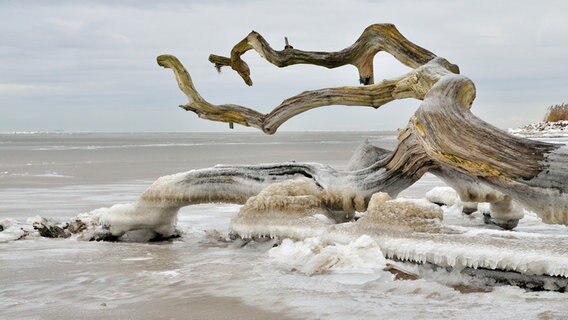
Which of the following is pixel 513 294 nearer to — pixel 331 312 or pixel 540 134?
pixel 331 312

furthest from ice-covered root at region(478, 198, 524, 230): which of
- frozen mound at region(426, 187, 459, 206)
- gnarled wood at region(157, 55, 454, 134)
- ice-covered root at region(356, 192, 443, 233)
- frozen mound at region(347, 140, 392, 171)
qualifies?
ice-covered root at region(356, 192, 443, 233)

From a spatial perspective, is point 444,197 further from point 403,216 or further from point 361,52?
point 403,216

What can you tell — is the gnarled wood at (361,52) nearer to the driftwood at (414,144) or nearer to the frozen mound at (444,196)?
the driftwood at (414,144)

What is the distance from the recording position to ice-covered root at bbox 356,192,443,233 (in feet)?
18.1

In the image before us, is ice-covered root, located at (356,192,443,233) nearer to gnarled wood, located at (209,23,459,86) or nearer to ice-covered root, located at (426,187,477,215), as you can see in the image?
gnarled wood, located at (209,23,459,86)

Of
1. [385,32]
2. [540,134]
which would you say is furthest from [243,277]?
[540,134]

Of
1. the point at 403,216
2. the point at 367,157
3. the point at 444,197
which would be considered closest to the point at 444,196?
the point at 444,197

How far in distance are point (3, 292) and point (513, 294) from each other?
349cm

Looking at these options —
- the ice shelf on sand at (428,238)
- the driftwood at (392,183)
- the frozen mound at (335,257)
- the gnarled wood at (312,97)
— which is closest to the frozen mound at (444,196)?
the driftwood at (392,183)

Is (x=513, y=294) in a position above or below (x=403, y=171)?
below

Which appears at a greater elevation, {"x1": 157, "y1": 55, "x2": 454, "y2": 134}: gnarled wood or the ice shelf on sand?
{"x1": 157, "y1": 55, "x2": 454, "y2": 134}: gnarled wood

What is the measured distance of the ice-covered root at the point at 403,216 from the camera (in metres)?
5.50

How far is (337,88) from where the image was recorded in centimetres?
748

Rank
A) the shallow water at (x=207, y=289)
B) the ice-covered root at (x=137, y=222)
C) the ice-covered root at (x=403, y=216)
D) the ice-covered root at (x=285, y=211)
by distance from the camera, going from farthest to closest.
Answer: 1. the ice-covered root at (x=137, y=222)
2. the ice-covered root at (x=285, y=211)
3. the ice-covered root at (x=403, y=216)
4. the shallow water at (x=207, y=289)
